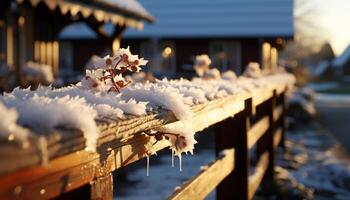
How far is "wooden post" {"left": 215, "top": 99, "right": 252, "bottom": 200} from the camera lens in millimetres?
4199

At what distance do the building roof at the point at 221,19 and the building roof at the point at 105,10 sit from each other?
400 inches

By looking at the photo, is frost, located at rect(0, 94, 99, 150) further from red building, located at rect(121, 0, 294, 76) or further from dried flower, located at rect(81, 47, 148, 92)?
red building, located at rect(121, 0, 294, 76)

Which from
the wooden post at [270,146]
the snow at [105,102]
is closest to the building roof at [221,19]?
the wooden post at [270,146]

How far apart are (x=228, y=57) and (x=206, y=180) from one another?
18844mm

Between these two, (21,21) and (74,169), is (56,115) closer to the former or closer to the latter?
(74,169)

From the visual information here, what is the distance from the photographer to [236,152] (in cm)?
429

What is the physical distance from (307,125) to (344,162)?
7.45 metres

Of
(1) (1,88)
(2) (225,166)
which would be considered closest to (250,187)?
(2) (225,166)

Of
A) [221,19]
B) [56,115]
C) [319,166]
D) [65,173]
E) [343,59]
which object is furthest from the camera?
[343,59]

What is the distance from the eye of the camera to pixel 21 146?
39.8 inches

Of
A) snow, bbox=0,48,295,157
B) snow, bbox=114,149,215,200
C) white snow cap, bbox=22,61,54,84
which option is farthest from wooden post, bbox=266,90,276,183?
snow, bbox=0,48,295,157

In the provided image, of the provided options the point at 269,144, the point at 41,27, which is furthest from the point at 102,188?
the point at 41,27

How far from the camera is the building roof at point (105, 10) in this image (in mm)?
7332

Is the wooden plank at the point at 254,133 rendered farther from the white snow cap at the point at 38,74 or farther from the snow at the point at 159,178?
the white snow cap at the point at 38,74
